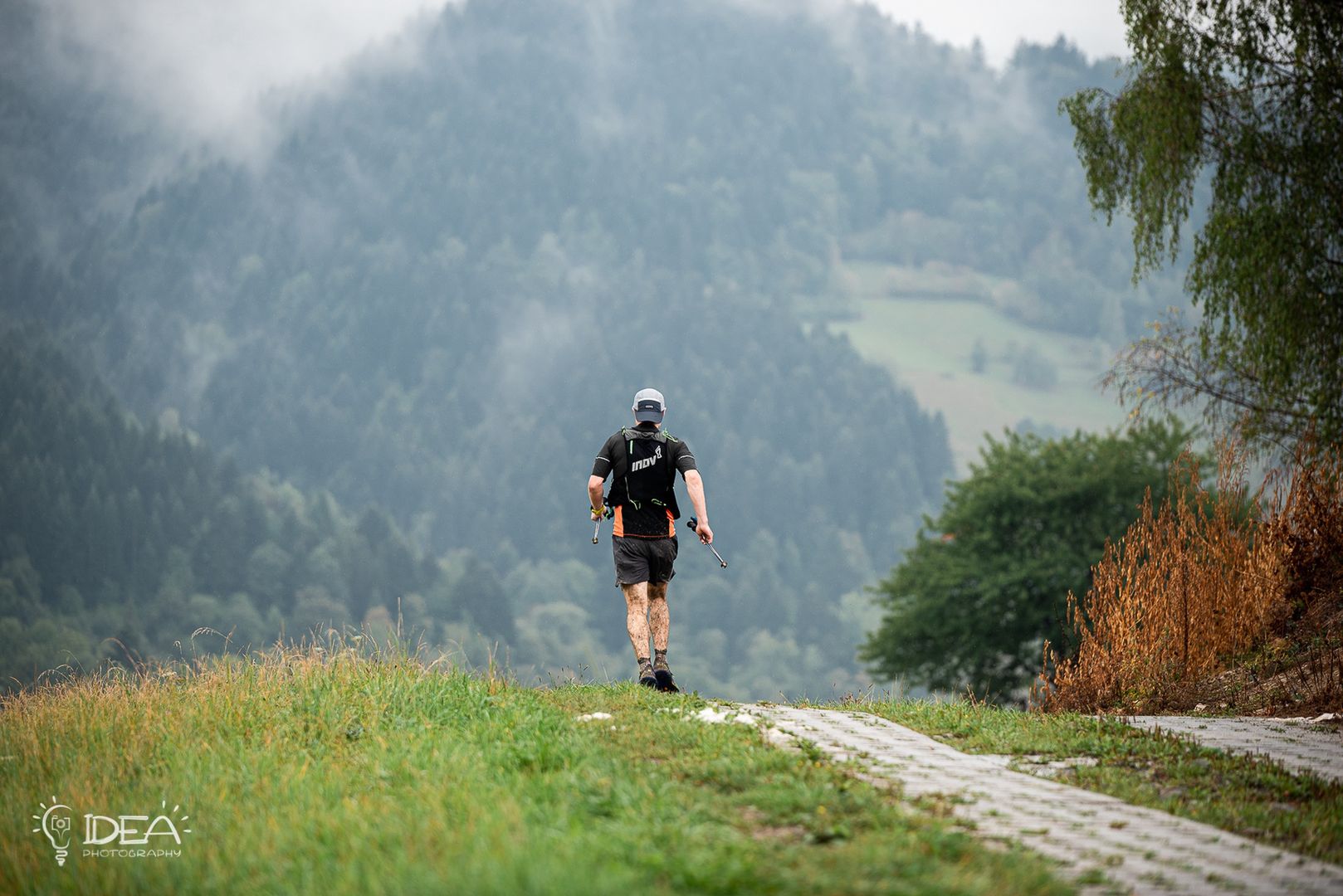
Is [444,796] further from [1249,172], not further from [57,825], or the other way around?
[1249,172]

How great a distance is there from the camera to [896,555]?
18712 centimetres

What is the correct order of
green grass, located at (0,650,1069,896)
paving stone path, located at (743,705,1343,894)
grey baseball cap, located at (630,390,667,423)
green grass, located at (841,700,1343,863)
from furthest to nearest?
1. grey baseball cap, located at (630,390,667,423)
2. green grass, located at (841,700,1343,863)
3. paving stone path, located at (743,705,1343,894)
4. green grass, located at (0,650,1069,896)

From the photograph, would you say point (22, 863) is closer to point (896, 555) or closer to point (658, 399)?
point (658, 399)

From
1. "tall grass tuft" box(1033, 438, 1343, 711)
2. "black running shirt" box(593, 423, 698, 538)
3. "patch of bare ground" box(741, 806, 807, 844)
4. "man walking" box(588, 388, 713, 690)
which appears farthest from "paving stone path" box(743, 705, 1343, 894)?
"tall grass tuft" box(1033, 438, 1343, 711)

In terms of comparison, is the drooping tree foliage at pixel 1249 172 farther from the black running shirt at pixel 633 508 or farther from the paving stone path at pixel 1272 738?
the black running shirt at pixel 633 508

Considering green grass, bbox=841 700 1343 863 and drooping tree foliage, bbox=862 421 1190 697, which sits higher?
drooping tree foliage, bbox=862 421 1190 697

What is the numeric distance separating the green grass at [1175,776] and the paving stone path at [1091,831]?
0.26m

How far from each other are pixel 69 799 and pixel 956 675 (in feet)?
126

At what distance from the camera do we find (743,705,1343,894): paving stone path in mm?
5250

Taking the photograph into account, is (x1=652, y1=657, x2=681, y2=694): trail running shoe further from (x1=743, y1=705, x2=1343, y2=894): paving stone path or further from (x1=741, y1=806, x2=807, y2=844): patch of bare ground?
(x1=741, y1=806, x2=807, y2=844): patch of bare ground

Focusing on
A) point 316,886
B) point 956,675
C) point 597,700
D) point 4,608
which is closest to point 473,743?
point 597,700

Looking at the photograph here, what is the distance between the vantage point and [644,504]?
419 inches

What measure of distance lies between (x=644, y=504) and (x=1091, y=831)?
212 inches

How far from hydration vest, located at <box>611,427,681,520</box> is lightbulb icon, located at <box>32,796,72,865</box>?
4704 mm
